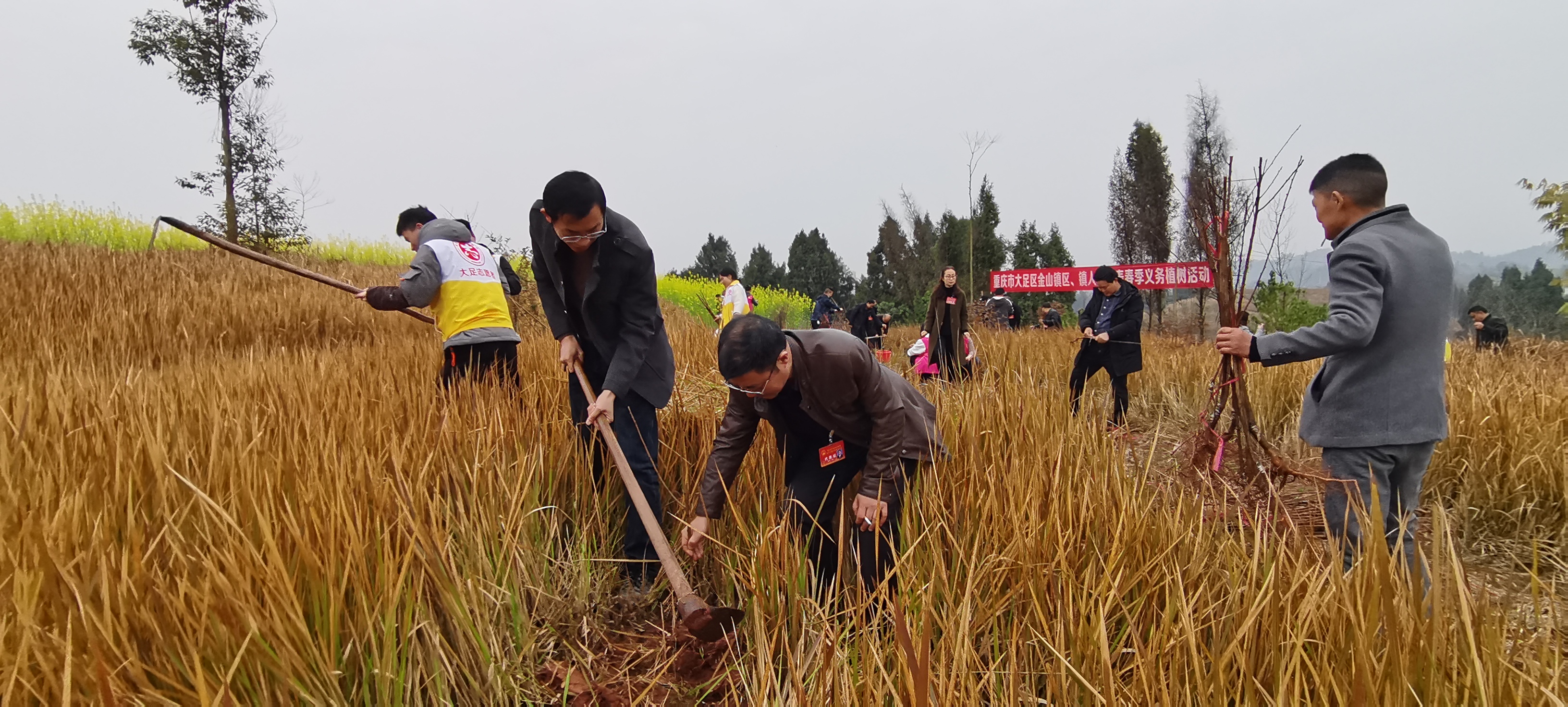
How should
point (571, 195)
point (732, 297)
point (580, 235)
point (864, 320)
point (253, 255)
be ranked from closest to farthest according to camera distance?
point (571, 195) → point (580, 235) → point (253, 255) → point (732, 297) → point (864, 320)

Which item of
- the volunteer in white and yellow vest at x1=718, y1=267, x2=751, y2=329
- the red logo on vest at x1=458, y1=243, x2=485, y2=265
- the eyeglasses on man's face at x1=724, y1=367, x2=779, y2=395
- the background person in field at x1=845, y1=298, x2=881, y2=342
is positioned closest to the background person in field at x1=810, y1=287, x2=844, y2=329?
the background person in field at x1=845, y1=298, x2=881, y2=342

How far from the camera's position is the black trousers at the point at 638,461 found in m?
2.29

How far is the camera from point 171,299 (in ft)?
19.2

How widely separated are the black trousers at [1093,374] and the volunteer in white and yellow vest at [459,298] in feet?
12.4

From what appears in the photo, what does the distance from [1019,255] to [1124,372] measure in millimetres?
25627

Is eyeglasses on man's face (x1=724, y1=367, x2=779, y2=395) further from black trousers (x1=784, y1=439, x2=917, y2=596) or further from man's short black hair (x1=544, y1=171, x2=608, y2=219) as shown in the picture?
man's short black hair (x1=544, y1=171, x2=608, y2=219)

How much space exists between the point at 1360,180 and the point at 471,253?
3.36 m

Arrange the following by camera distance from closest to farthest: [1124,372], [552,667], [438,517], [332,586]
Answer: [332,586] → [438,517] → [552,667] → [1124,372]

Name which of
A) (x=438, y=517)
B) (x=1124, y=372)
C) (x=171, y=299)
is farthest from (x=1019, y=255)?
(x=438, y=517)

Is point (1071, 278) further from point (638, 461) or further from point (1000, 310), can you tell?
point (638, 461)

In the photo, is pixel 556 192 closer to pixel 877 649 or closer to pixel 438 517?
pixel 438 517

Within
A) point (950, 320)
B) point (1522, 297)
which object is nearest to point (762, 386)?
point (950, 320)

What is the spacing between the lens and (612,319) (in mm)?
2465

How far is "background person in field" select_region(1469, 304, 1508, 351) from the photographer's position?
7613 millimetres
